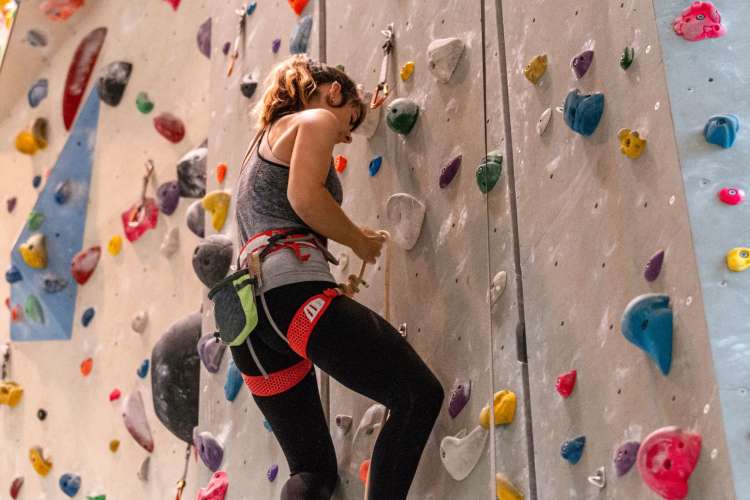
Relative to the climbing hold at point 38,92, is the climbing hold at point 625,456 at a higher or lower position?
lower

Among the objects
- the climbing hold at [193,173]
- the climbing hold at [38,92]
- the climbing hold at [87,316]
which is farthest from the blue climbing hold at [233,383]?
the climbing hold at [38,92]

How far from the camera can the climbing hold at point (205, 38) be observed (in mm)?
3988

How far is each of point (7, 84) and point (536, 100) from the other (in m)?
3.42

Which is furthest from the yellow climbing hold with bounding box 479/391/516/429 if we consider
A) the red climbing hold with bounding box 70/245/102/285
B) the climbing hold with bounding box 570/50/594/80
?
the red climbing hold with bounding box 70/245/102/285

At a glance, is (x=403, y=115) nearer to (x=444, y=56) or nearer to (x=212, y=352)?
(x=444, y=56)

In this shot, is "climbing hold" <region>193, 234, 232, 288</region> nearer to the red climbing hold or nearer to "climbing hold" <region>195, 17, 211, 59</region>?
"climbing hold" <region>195, 17, 211, 59</region>

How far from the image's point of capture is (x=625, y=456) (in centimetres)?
186

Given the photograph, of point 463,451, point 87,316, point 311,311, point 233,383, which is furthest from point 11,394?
point 463,451

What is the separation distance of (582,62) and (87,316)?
260cm

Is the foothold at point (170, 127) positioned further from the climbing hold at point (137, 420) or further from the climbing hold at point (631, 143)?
the climbing hold at point (631, 143)

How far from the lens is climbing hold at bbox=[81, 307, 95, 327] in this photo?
4207mm

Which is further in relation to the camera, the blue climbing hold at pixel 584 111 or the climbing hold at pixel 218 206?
the climbing hold at pixel 218 206

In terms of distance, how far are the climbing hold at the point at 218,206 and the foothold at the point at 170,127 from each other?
97 centimetres

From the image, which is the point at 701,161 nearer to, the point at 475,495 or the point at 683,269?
the point at 683,269
